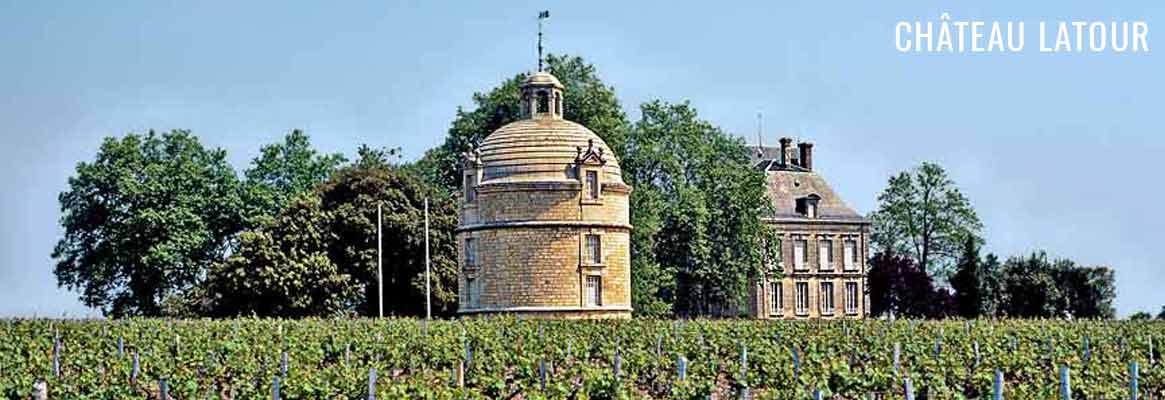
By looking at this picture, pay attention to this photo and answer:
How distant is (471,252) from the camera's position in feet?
176

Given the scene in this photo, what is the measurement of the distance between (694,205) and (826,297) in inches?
941

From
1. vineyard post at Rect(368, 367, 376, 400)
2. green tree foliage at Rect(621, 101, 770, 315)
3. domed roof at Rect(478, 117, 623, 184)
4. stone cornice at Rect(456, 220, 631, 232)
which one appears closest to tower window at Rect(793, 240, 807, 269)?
green tree foliage at Rect(621, 101, 770, 315)

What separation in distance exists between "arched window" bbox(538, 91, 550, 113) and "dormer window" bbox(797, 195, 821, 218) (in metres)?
32.3

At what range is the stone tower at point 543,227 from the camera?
52312 millimetres

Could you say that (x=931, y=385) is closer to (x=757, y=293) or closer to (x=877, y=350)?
(x=877, y=350)

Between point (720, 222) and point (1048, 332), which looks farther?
point (720, 222)

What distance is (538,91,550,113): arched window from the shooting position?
55844mm

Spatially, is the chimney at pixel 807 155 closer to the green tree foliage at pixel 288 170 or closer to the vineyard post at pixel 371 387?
the green tree foliage at pixel 288 170

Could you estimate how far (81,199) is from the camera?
64438mm

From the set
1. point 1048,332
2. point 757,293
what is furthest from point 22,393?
point 757,293

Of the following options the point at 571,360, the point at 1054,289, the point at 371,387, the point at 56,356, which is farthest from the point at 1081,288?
the point at 371,387

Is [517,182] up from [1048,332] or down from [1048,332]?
up

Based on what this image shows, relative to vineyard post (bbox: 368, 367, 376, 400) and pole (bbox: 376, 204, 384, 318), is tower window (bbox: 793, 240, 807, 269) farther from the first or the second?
vineyard post (bbox: 368, 367, 376, 400)

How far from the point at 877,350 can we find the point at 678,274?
29054 mm
